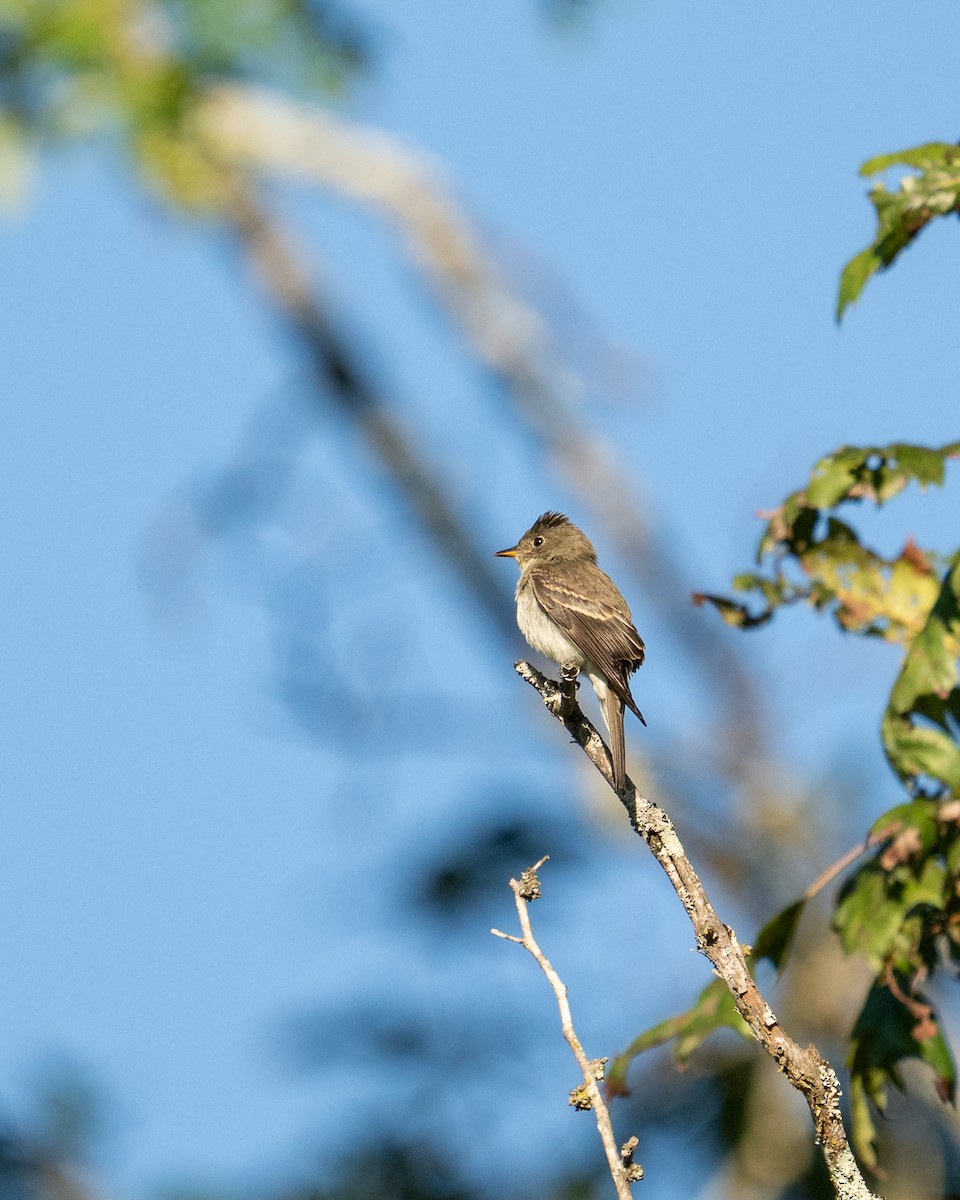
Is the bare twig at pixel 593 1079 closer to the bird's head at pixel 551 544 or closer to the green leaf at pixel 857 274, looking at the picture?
the green leaf at pixel 857 274

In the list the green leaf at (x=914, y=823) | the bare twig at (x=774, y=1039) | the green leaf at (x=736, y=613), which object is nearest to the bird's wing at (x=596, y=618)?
the green leaf at (x=736, y=613)

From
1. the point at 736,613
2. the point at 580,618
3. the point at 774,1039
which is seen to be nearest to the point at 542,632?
the point at 580,618

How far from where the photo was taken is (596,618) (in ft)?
22.5

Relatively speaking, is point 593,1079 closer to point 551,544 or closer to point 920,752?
point 920,752

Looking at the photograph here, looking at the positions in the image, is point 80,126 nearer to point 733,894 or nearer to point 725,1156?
point 733,894

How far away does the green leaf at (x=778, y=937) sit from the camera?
13.3 ft

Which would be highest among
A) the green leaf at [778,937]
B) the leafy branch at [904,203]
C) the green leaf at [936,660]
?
the leafy branch at [904,203]

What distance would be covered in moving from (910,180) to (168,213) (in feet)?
32.5

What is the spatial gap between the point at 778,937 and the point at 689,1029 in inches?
13.4

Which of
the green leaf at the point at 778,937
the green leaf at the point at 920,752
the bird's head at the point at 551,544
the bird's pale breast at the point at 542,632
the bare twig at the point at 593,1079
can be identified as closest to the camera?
the bare twig at the point at 593,1079

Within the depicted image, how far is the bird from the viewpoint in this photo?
6.43m

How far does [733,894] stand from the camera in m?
11.4

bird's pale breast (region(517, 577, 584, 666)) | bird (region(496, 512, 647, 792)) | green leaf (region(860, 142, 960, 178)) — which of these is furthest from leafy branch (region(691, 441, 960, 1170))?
bird's pale breast (region(517, 577, 584, 666))

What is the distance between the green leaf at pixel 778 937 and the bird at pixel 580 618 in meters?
1.54
